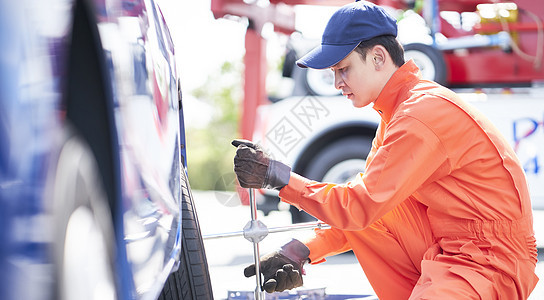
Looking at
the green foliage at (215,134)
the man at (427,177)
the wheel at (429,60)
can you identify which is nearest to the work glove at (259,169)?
the man at (427,177)

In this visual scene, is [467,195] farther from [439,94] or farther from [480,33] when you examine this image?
[480,33]

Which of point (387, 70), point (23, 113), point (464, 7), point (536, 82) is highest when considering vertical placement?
point (23, 113)

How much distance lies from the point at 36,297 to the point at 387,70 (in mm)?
1466

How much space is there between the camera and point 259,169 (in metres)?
2.01

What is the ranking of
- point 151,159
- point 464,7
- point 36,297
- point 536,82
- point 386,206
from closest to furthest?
point 36,297
point 151,159
point 386,206
point 536,82
point 464,7

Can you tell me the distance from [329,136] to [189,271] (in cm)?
326

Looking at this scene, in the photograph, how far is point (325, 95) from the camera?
16.4 ft

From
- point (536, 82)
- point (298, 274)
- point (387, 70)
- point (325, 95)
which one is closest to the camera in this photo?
point (387, 70)

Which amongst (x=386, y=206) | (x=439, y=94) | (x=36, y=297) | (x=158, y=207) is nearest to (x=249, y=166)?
(x=386, y=206)

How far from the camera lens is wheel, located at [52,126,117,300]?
102cm

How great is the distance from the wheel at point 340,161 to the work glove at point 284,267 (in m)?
2.58

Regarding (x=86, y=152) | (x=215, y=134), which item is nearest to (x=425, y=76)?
(x=86, y=152)

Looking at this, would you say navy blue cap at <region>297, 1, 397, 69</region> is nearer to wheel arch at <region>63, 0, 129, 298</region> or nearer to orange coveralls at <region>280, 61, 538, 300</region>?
orange coveralls at <region>280, 61, 538, 300</region>

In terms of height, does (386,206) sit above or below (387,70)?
below
